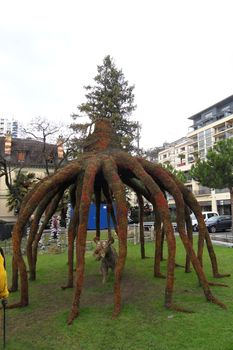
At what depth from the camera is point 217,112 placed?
77.1m

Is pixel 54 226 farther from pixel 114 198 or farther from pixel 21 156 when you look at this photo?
pixel 21 156

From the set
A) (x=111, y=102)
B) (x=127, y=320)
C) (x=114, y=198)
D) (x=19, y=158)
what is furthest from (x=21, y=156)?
(x=127, y=320)

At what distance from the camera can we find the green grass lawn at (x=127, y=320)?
6.54 metres

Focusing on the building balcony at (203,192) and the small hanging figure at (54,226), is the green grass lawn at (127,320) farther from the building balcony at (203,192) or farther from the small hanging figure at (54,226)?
the building balcony at (203,192)

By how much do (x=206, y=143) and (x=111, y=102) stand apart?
43.7 meters

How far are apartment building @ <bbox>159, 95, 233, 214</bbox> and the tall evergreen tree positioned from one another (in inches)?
1188

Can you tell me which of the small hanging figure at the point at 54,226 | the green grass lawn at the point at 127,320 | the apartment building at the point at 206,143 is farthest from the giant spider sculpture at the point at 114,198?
the apartment building at the point at 206,143

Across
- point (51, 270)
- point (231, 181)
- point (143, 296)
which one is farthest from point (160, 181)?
point (231, 181)

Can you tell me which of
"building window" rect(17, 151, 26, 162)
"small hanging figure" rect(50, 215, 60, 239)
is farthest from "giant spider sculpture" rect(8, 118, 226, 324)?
"building window" rect(17, 151, 26, 162)

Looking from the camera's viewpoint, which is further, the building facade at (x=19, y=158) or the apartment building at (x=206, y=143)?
the apartment building at (x=206, y=143)

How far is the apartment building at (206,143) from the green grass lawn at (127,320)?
5611 cm

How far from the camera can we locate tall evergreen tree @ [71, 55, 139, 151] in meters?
37.6

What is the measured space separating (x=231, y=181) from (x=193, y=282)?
679 inches

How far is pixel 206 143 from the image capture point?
77375 millimetres
